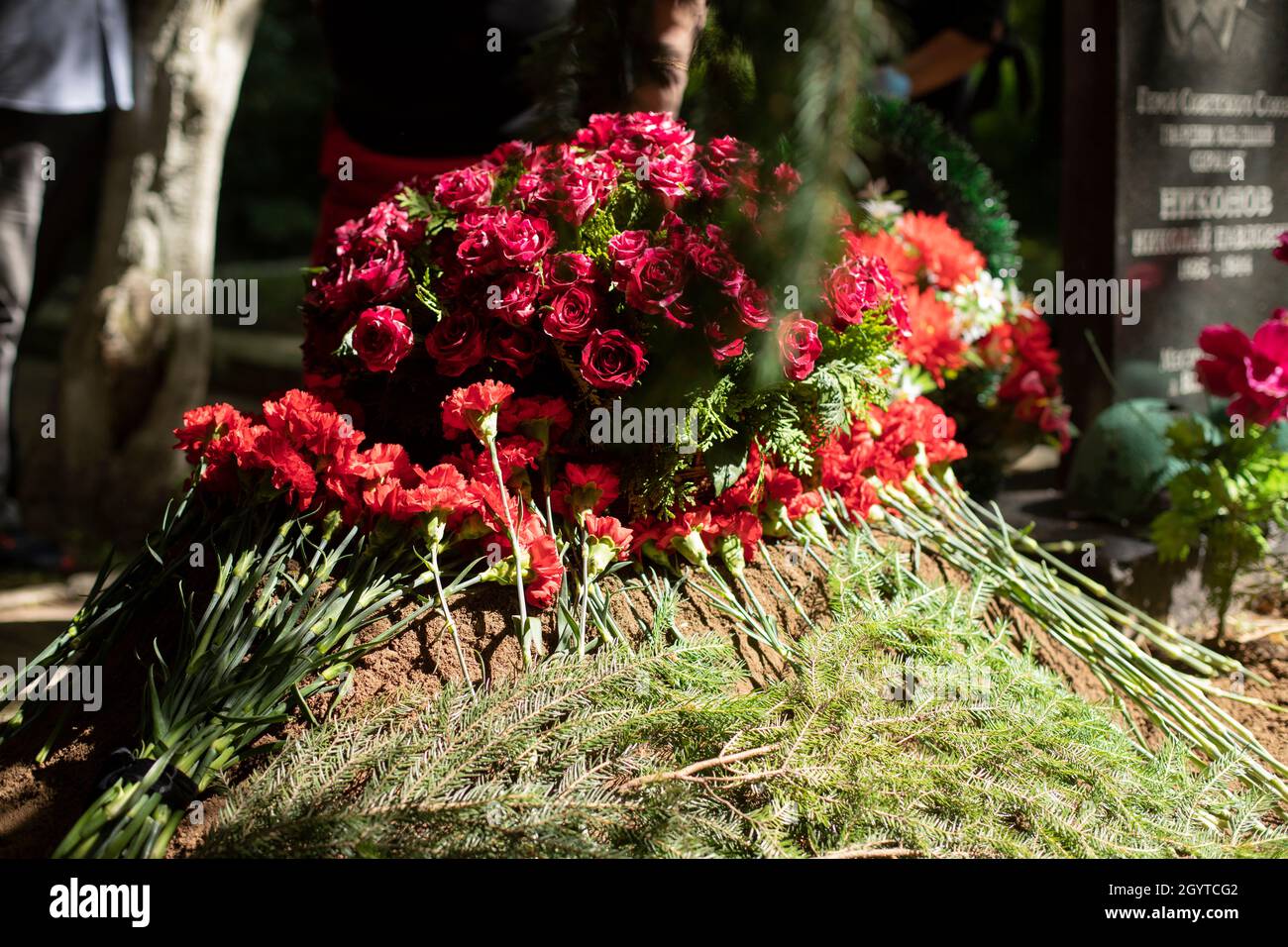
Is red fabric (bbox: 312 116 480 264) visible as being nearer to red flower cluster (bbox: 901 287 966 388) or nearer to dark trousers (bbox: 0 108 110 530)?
red flower cluster (bbox: 901 287 966 388)

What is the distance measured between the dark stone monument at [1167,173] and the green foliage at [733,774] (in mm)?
2155

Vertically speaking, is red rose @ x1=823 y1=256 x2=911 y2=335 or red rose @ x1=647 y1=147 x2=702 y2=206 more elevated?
red rose @ x1=647 y1=147 x2=702 y2=206

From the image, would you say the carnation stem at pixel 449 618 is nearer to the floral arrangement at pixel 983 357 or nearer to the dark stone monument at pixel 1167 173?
the floral arrangement at pixel 983 357

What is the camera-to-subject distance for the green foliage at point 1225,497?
8.92ft

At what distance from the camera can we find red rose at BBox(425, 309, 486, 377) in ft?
6.04

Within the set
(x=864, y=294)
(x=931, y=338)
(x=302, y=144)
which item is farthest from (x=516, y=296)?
(x=302, y=144)

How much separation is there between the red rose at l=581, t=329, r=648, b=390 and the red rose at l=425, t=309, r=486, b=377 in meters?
0.19

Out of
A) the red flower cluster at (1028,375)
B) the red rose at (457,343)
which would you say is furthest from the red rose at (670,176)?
the red flower cluster at (1028,375)

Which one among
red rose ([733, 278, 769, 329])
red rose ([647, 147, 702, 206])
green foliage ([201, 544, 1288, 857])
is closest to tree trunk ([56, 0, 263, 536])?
red rose ([647, 147, 702, 206])

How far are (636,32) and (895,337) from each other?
3.72 feet

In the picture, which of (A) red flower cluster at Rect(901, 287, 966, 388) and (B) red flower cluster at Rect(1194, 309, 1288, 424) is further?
(A) red flower cluster at Rect(901, 287, 966, 388)

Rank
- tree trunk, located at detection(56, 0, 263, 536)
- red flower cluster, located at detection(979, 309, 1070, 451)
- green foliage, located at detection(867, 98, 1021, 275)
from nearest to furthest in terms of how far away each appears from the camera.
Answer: red flower cluster, located at detection(979, 309, 1070, 451)
green foliage, located at detection(867, 98, 1021, 275)
tree trunk, located at detection(56, 0, 263, 536)
